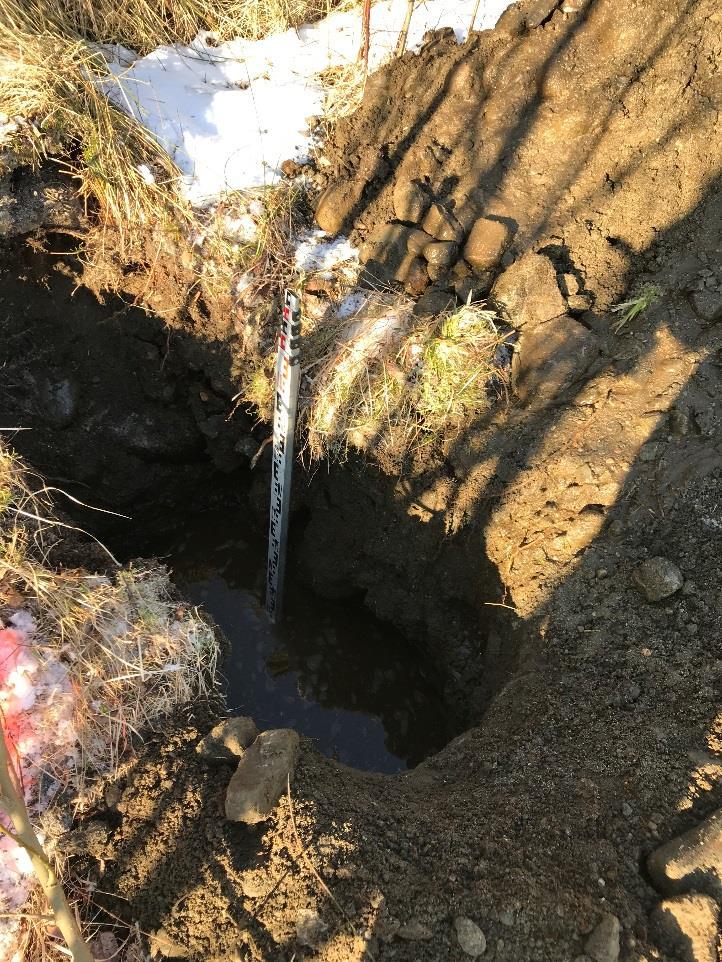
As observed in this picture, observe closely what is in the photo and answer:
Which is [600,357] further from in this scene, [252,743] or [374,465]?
[252,743]

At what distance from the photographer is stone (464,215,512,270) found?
2346mm

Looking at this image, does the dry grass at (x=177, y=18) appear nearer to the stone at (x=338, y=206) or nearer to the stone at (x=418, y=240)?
the stone at (x=338, y=206)

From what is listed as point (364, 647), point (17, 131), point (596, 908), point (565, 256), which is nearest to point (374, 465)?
point (364, 647)

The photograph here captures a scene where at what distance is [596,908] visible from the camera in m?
1.35

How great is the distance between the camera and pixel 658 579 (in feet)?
6.10

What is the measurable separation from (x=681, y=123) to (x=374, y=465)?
1.70 metres

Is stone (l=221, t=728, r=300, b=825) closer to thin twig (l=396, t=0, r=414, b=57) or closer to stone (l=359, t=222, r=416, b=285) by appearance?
stone (l=359, t=222, r=416, b=285)

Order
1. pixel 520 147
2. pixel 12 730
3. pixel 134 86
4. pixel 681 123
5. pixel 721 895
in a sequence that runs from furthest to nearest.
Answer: pixel 134 86 < pixel 520 147 < pixel 681 123 < pixel 12 730 < pixel 721 895

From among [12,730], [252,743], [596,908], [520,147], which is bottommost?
[12,730]

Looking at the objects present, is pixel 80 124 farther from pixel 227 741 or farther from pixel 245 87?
pixel 227 741

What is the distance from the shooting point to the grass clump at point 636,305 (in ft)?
7.04

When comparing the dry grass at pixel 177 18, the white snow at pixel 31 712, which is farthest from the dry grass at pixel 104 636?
the dry grass at pixel 177 18

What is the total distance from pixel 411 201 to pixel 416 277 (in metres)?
0.32

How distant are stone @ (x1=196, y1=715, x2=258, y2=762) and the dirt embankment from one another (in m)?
0.05
